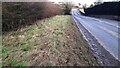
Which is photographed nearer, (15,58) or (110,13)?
(15,58)

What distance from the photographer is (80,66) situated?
357 inches

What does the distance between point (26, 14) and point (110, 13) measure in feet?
112

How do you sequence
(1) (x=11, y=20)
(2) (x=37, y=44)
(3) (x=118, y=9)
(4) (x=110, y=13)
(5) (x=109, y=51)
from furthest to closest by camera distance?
(4) (x=110, y=13) < (3) (x=118, y=9) < (1) (x=11, y=20) < (5) (x=109, y=51) < (2) (x=37, y=44)

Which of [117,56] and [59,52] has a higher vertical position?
[59,52]

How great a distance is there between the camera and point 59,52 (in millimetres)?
10203

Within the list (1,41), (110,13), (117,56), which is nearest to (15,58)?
(1,41)

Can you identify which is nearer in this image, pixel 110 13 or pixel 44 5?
pixel 44 5

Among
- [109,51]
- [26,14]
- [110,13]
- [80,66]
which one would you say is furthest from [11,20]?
[110,13]

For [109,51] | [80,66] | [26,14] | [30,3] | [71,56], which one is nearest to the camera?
[80,66]

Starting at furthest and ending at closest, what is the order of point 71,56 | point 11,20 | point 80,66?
point 11,20 → point 71,56 → point 80,66

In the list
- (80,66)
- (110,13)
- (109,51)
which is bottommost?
(110,13)

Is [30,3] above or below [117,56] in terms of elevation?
above

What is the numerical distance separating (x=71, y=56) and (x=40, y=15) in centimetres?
1524

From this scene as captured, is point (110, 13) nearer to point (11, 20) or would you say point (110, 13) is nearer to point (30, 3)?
point (30, 3)
